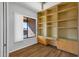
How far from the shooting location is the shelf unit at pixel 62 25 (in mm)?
3314

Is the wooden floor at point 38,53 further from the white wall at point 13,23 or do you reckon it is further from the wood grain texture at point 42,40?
the wood grain texture at point 42,40

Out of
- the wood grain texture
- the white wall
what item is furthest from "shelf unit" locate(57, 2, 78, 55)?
the white wall

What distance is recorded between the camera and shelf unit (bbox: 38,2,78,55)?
3314 mm

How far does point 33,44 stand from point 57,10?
1865mm

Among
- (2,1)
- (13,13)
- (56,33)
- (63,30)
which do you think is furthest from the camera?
(56,33)

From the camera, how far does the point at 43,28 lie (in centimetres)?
425

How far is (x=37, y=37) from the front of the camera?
4.06 m

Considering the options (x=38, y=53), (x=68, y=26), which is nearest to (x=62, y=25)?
(x=68, y=26)

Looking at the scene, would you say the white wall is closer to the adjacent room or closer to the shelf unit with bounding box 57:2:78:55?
the adjacent room

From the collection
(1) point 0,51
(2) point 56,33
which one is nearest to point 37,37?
(2) point 56,33

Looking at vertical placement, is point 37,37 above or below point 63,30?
below

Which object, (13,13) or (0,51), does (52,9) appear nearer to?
(13,13)

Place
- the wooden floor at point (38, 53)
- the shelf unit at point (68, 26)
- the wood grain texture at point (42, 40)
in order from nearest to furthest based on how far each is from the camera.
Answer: the wooden floor at point (38, 53)
the shelf unit at point (68, 26)
the wood grain texture at point (42, 40)

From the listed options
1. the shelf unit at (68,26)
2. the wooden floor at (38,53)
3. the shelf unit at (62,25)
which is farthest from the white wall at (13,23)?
the shelf unit at (68,26)
